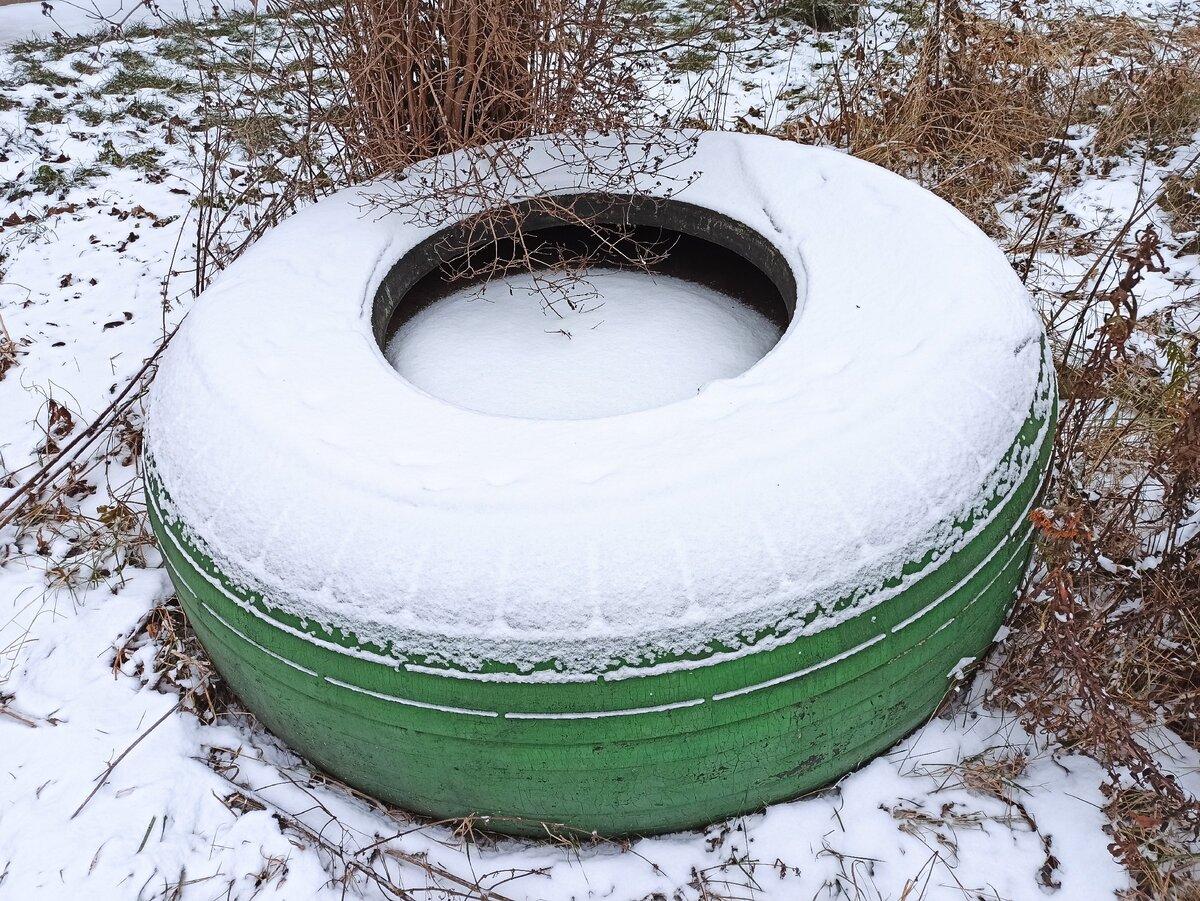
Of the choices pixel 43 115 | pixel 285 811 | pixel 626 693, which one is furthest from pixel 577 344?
pixel 43 115

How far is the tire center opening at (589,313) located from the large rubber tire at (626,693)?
21.1 inches

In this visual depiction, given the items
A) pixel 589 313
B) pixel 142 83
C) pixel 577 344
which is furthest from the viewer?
pixel 142 83

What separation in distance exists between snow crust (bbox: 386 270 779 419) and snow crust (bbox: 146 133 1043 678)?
0.91 ft

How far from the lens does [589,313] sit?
82.6 inches

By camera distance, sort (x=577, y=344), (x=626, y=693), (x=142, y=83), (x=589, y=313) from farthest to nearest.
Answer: (x=142, y=83) → (x=589, y=313) → (x=577, y=344) → (x=626, y=693)

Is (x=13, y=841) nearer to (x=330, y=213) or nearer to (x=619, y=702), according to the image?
(x=619, y=702)

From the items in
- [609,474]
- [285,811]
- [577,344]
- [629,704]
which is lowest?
[285,811]

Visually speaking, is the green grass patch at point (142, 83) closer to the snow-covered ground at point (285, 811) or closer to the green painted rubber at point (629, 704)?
the snow-covered ground at point (285, 811)

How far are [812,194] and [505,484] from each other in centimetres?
100

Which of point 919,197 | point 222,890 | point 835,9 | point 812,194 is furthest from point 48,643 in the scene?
point 835,9

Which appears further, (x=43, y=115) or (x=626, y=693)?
(x=43, y=115)

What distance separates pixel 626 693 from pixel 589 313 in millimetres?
1016

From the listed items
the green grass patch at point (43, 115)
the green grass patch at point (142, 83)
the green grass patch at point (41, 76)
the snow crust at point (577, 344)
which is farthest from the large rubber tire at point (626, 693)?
the green grass patch at point (41, 76)

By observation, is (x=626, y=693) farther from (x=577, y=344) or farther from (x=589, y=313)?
(x=589, y=313)
